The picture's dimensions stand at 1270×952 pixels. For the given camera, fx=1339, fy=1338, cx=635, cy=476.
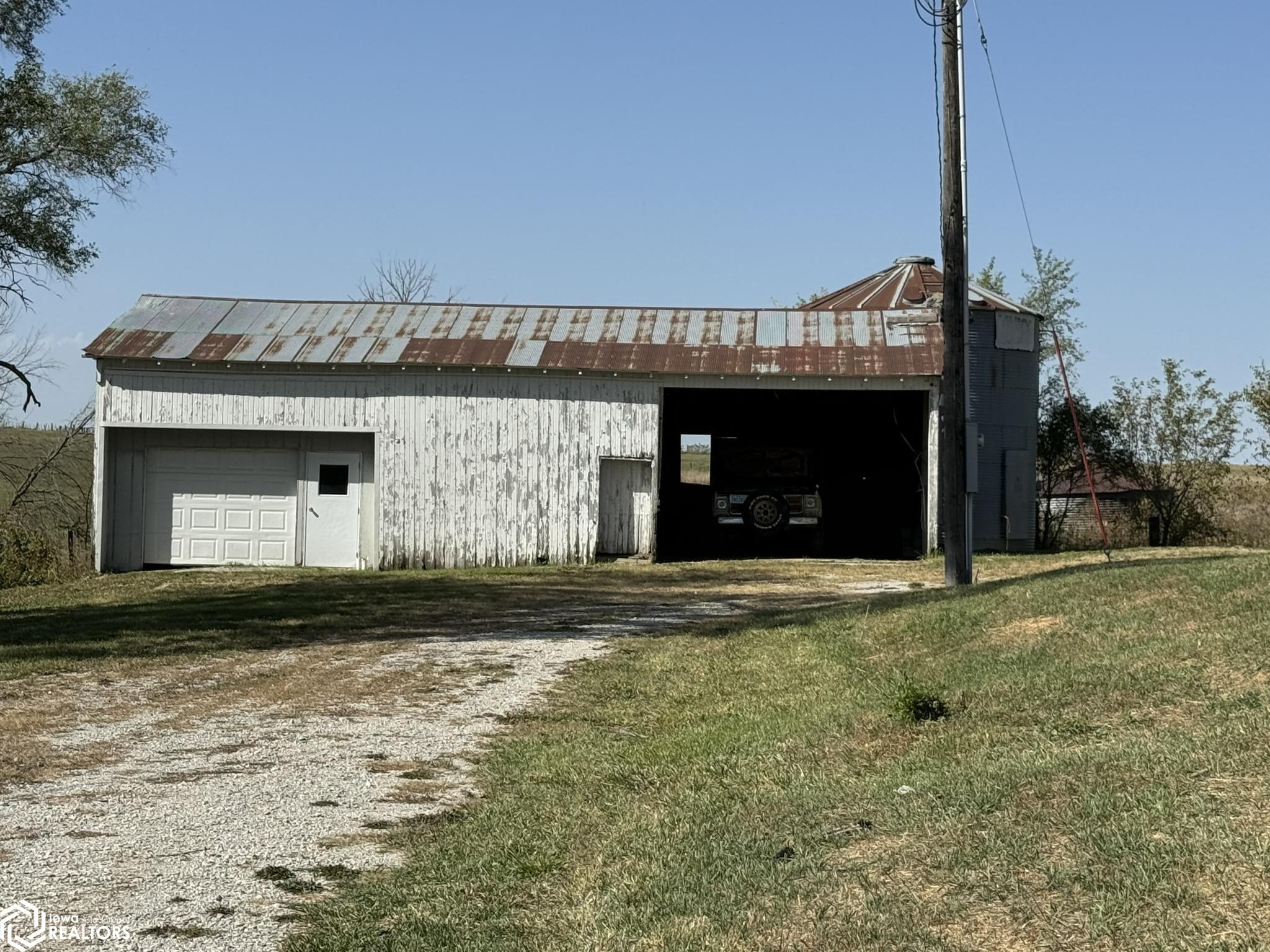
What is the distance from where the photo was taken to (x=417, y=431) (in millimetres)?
24188

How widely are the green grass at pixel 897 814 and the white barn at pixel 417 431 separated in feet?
46.8

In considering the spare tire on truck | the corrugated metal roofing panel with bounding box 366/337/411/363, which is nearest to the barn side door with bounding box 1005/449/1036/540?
the spare tire on truck

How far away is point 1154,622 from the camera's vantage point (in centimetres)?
878

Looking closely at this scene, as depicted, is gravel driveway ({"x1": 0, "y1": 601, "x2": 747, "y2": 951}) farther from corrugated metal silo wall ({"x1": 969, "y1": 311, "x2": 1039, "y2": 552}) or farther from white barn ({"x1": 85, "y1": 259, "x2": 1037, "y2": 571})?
corrugated metal silo wall ({"x1": 969, "y1": 311, "x2": 1039, "y2": 552})

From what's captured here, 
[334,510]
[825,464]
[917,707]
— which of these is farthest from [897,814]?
[825,464]

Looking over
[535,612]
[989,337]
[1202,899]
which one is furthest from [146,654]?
[989,337]

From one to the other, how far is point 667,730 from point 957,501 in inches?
324

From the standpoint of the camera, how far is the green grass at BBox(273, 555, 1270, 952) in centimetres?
442

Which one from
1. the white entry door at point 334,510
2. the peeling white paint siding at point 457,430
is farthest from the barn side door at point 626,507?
the white entry door at point 334,510

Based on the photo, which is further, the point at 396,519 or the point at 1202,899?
the point at 396,519

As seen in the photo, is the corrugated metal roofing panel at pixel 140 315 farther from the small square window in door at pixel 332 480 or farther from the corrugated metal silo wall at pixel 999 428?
the corrugated metal silo wall at pixel 999 428

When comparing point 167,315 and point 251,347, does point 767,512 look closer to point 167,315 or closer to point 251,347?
point 251,347

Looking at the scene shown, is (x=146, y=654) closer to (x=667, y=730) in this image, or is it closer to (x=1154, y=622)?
(x=667, y=730)

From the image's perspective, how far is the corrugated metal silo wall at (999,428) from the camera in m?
25.9
